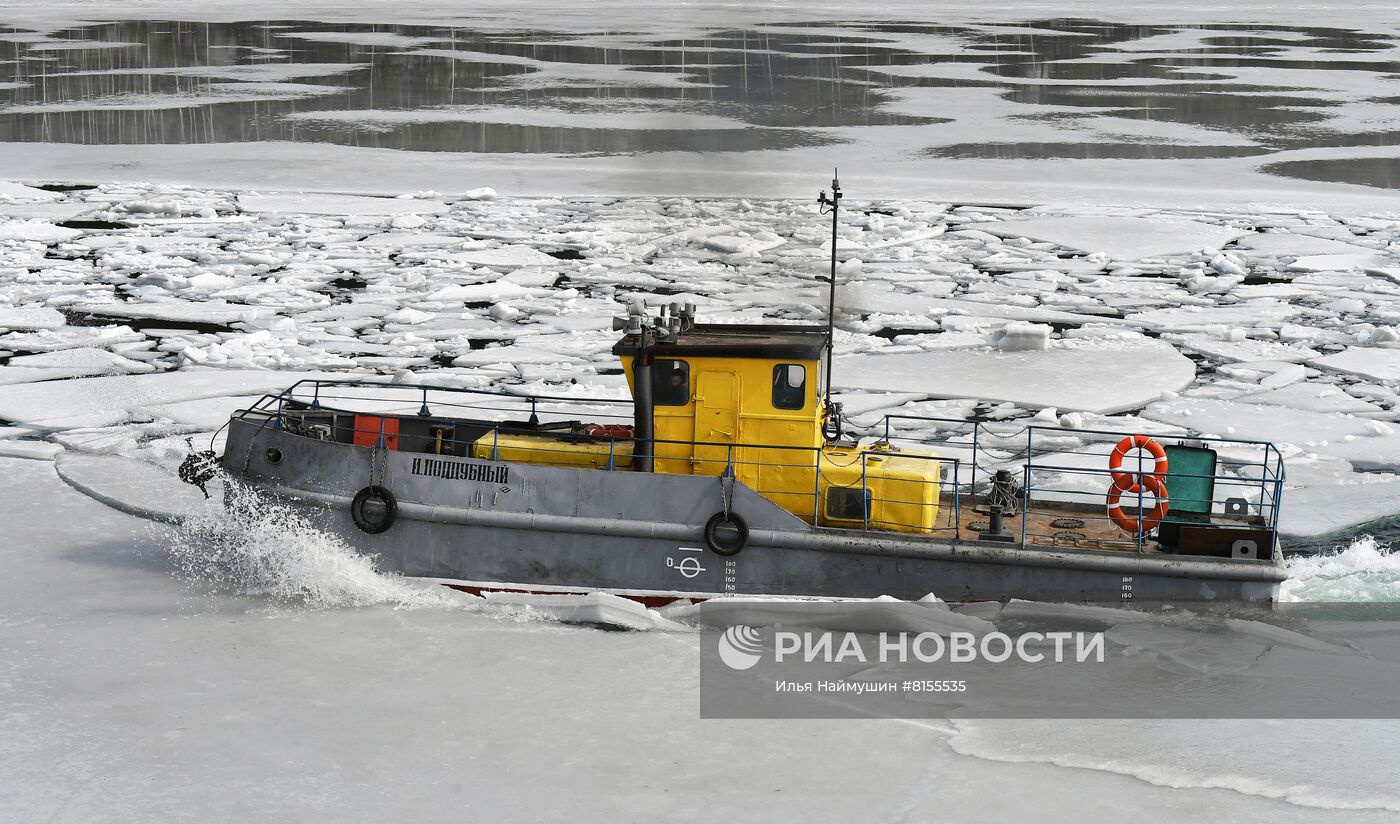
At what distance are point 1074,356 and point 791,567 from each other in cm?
607

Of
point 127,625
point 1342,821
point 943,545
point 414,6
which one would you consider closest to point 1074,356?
point 943,545

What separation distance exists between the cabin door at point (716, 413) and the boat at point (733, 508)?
10 mm

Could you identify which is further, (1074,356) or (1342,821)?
(1074,356)

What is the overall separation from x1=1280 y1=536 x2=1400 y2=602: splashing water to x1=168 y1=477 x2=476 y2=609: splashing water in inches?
205

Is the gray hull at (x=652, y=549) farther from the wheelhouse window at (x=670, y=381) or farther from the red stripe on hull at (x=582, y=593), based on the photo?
the wheelhouse window at (x=670, y=381)

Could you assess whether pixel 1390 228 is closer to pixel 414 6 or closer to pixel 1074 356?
pixel 1074 356

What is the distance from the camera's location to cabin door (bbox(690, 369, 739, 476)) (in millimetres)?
8461

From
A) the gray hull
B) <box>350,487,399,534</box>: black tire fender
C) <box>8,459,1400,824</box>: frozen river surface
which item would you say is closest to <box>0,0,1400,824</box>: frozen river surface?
<box>8,459,1400,824</box>: frozen river surface

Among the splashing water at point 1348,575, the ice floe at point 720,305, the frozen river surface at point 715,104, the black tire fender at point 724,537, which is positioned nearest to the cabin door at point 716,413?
the black tire fender at point 724,537

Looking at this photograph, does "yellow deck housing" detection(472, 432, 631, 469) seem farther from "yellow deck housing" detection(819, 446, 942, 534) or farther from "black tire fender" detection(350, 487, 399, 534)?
"yellow deck housing" detection(819, 446, 942, 534)

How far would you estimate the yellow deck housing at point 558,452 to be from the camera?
8867 millimetres

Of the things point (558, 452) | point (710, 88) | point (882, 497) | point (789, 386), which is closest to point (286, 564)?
point (558, 452)

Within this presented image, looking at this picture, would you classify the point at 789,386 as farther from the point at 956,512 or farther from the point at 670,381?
the point at 956,512

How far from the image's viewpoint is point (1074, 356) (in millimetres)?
13414
